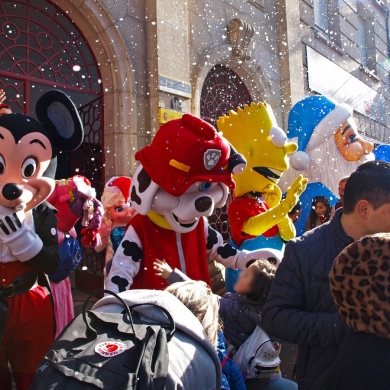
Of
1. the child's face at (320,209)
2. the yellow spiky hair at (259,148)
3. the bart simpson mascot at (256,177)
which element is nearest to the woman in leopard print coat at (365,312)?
the bart simpson mascot at (256,177)

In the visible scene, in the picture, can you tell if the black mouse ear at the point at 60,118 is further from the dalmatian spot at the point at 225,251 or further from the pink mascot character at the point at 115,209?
the pink mascot character at the point at 115,209

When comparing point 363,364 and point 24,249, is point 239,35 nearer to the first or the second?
point 24,249

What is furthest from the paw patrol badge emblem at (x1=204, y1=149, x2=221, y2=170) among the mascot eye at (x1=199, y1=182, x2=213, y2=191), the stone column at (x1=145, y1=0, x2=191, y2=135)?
the stone column at (x1=145, y1=0, x2=191, y2=135)

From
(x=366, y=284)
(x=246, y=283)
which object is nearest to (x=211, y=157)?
(x=246, y=283)

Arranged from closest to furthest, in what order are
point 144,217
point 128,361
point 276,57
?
point 128,361 < point 144,217 < point 276,57

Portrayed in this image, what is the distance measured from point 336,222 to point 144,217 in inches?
50.3

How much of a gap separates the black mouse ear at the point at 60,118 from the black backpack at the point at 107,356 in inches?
57.0

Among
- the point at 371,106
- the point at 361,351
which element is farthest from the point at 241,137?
the point at 371,106

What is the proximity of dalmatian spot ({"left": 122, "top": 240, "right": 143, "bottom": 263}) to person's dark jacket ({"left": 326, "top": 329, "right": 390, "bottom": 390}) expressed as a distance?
1.42 m

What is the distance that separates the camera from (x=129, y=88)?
17.9 ft

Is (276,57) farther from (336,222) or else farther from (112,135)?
(336,222)

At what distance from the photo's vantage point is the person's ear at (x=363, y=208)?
164 centimetres

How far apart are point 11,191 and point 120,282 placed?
79 cm

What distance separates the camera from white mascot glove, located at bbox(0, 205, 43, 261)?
2.11 metres
